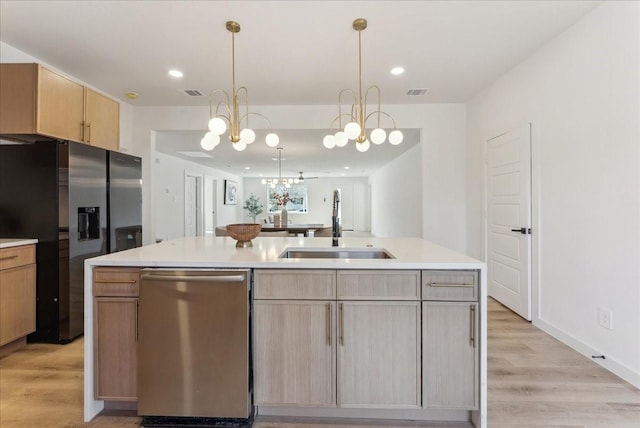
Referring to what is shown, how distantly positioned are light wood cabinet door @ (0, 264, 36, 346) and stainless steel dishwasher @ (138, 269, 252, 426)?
163cm

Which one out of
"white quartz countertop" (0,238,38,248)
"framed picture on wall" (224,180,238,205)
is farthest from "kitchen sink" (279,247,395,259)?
"framed picture on wall" (224,180,238,205)

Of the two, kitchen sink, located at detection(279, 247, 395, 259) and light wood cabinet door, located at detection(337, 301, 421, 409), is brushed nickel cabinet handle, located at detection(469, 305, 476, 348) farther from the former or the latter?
kitchen sink, located at detection(279, 247, 395, 259)

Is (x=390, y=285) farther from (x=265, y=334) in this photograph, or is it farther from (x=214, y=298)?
(x=214, y=298)

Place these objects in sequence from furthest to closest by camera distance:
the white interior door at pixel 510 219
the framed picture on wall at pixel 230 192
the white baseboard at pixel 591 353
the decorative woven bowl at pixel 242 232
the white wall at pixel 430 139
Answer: the framed picture on wall at pixel 230 192, the white wall at pixel 430 139, the white interior door at pixel 510 219, the decorative woven bowl at pixel 242 232, the white baseboard at pixel 591 353

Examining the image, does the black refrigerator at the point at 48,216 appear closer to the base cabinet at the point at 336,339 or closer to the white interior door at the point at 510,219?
the base cabinet at the point at 336,339

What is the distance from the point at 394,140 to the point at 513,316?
7.53 feet

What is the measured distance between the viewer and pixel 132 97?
4.27m

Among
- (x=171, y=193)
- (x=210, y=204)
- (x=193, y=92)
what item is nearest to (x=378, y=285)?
(x=193, y=92)

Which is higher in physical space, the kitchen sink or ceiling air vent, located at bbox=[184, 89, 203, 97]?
ceiling air vent, located at bbox=[184, 89, 203, 97]

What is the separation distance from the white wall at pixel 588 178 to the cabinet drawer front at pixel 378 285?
1.59 meters

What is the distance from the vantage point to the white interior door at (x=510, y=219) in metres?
3.27

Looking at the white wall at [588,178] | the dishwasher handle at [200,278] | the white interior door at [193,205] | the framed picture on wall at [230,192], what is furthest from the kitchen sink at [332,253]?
the framed picture on wall at [230,192]

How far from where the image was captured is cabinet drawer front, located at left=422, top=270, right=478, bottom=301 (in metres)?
1.67

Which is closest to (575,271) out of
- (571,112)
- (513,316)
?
(513,316)
